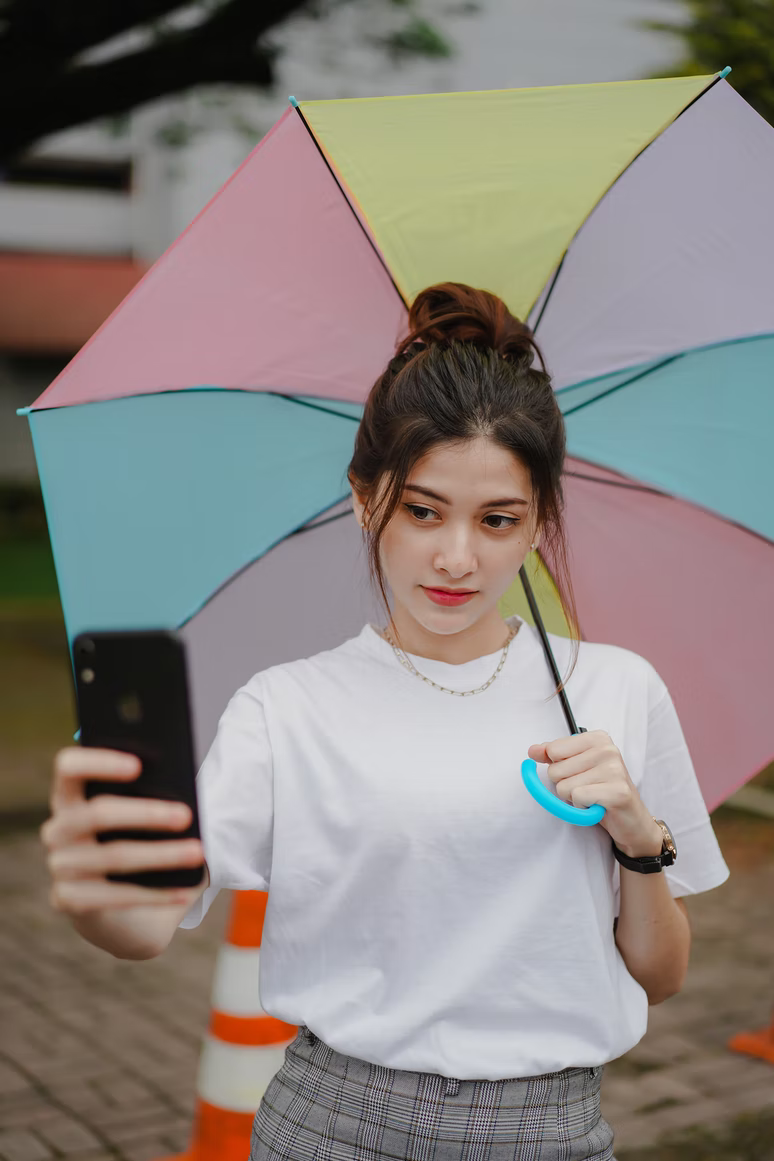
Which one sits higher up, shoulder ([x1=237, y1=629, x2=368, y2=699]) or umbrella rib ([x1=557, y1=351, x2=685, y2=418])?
umbrella rib ([x1=557, y1=351, x2=685, y2=418])

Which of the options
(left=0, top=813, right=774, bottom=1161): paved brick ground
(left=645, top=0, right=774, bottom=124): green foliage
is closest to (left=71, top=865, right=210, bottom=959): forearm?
(left=0, top=813, right=774, bottom=1161): paved brick ground

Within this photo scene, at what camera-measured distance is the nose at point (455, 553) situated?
1.65m

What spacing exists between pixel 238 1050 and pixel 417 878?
5.87ft

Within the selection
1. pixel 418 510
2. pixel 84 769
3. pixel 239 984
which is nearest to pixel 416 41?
pixel 239 984

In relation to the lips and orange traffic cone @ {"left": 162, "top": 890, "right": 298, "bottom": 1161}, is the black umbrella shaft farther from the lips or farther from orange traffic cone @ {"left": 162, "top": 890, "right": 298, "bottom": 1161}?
orange traffic cone @ {"left": 162, "top": 890, "right": 298, "bottom": 1161}

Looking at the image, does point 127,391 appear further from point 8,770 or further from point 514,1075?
point 8,770

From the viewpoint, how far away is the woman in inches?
64.2

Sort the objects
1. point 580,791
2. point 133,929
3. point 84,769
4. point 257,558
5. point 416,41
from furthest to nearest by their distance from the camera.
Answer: point 416,41 → point 257,558 → point 580,791 → point 133,929 → point 84,769

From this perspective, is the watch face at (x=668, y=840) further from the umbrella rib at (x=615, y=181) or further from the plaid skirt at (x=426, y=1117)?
the umbrella rib at (x=615, y=181)

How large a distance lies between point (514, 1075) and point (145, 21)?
22.0ft

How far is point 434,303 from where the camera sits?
188cm

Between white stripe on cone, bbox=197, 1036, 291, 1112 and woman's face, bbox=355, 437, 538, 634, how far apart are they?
1885 millimetres

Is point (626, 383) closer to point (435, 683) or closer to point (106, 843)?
→ point (435, 683)

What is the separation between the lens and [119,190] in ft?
77.2
